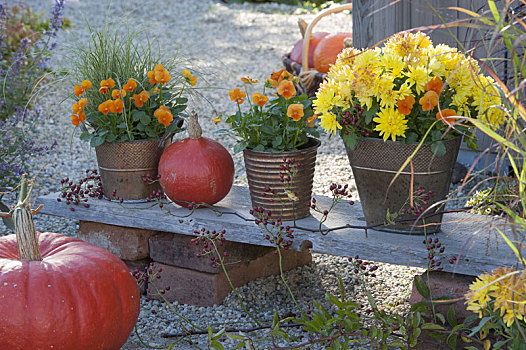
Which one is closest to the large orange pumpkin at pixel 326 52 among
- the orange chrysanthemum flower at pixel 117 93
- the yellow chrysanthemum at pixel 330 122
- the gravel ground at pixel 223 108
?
the gravel ground at pixel 223 108

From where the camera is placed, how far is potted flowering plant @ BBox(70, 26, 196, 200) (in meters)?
2.41

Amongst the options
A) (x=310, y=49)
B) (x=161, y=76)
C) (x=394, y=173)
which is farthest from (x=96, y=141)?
(x=310, y=49)

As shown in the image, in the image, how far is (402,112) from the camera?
6.27 ft

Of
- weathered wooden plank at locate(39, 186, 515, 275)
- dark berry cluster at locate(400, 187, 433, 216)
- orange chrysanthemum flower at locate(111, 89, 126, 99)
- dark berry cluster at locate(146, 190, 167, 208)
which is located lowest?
weathered wooden plank at locate(39, 186, 515, 275)

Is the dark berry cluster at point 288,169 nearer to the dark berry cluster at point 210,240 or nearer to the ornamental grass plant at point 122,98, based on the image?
the dark berry cluster at point 210,240

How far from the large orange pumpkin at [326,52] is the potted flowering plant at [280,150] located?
2.50m

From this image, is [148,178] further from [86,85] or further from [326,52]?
[326,52]

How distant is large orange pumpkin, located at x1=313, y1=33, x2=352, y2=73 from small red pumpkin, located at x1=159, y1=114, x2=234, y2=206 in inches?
97.2

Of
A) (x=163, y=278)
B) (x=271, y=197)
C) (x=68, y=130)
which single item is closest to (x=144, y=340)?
(x=163, y=278)

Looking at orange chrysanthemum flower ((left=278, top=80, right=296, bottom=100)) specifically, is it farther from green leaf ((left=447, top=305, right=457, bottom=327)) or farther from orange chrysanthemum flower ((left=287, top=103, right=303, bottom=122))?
green leaf ((left=447, top=305, right=457, bottom=327))

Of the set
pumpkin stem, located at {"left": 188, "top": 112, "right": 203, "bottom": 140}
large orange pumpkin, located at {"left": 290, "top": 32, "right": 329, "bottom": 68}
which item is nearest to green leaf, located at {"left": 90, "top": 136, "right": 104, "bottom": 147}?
pumpkin stem, located at {"left": 188, "top": 112, "right": 203, "bottom": 140}

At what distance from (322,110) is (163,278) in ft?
3.25

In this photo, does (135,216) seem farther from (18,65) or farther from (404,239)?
(18,65)

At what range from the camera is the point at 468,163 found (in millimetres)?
3869
